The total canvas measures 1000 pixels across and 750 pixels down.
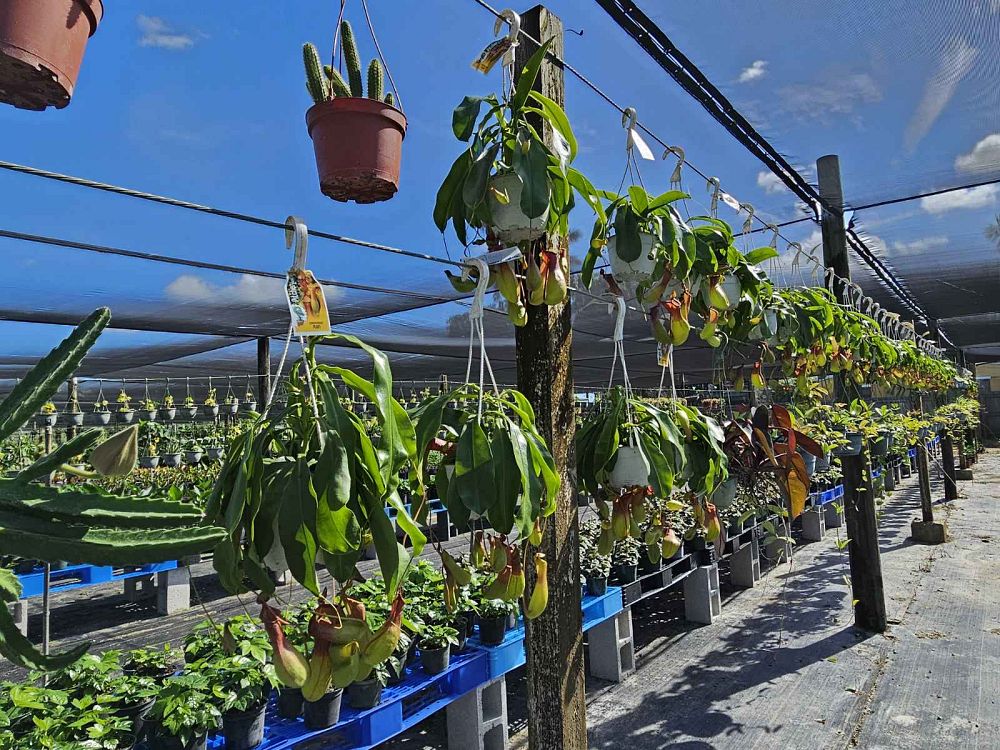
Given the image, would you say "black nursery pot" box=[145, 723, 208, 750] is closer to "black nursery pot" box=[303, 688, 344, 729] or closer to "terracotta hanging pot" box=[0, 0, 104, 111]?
"black nursery pot" box=[303, 688, 344, 729]

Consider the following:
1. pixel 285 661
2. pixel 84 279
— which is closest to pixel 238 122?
pixel 84 279

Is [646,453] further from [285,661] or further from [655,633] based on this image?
[655,633]

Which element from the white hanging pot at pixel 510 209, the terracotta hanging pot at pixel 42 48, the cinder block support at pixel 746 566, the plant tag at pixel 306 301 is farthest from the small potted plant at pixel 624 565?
the terracotta hanging pot at pixel 42 48

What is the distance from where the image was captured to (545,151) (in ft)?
3.38

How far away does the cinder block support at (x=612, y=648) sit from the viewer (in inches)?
115

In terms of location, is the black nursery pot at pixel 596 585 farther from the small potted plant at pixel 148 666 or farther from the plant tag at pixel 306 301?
the plant tag at pixel 306 301

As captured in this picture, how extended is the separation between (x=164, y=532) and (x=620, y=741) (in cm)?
248

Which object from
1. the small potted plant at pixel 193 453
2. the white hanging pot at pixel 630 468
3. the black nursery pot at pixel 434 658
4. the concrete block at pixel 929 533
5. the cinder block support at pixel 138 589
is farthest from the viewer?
the small potted plant at pixel 193 453

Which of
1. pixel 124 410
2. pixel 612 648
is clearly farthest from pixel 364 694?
pixel 124 410

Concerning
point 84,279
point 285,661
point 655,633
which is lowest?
point 655,633

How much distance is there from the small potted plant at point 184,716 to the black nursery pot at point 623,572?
1.99 meters

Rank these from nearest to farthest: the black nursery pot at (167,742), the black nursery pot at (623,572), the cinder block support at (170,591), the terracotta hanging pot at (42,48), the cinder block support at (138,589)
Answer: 1. the terracotta hanging pot at (42,48)
2. the black nursery pot at (167,742)
3. the black nursery pot at (623,572)
4. the cinder block support at (170,591)
5. the cinder block support at (138,589)

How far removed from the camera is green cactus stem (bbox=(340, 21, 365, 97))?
126 centimetres

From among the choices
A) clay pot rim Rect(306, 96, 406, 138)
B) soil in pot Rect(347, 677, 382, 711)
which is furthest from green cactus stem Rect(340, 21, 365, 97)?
soil in pot Rect(347, 677, 382, 711)
